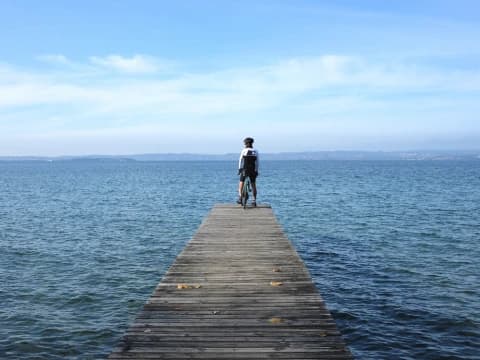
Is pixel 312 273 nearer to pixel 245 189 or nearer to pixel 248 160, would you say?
pixel 248 160

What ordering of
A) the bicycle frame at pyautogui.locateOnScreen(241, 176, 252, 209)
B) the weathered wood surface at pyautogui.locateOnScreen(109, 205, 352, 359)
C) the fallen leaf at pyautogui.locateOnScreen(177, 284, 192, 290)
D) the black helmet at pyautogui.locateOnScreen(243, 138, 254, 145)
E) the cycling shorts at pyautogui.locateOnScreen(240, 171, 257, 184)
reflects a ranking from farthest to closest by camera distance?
the bicycle frame at pyautogui.locateOnScreen(241, 176, 252, 209)
the cycling shorts at pyautogui.locateOnScreen(240, 171, 257, 184)
the black helmet at pyautogui.locateOnScreen(243, 138, 254, 145)
the fallen leaf at pyautogui.locateOnScreen(177, 284, 192, 290)
the weathered wood surface at pyautogui.locateOnScreen(109, 205, 352, 359)

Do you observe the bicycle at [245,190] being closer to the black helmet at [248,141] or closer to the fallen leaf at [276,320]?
the black helmet at [248,141]

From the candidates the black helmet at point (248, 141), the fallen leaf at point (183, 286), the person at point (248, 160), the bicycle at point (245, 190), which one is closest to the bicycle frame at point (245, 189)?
the bicycle at point (245, 190)

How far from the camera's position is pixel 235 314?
22.8ft

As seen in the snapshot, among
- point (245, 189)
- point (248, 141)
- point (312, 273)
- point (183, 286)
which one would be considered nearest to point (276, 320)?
point (183, 286)

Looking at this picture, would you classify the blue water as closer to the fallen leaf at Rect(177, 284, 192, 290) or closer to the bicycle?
the fallen leaf at Rect(177, 284, 192, 290)

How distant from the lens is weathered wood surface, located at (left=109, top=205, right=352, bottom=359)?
5.67m

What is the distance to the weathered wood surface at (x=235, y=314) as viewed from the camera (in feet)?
18.6

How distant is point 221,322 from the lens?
21.7 ft

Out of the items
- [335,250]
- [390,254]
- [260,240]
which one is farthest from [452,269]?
[260,240]

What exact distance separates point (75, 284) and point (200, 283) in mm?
8575

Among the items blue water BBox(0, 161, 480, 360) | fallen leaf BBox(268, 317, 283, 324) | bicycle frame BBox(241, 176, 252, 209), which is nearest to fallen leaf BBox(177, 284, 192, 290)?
fallen leaf BBox(268, 317, 283, 324)

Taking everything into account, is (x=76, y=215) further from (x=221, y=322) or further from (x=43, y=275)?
(x=221, y=322)

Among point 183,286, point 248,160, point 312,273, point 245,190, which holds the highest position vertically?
point 248,160
